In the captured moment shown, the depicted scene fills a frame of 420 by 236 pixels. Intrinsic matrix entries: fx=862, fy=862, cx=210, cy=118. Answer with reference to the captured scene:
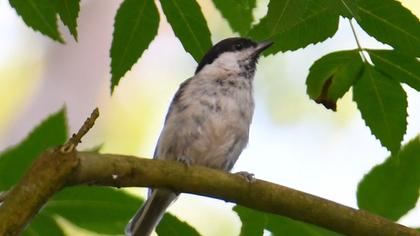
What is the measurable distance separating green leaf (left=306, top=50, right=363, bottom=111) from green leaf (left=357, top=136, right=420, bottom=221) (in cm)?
29

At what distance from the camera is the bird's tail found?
3.10 meters

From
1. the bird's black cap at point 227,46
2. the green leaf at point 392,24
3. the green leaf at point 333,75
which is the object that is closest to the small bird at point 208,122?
the bird's black cap at point 227,46

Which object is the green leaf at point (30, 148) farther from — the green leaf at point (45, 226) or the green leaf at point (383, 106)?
the green leaf at point (383, 106)

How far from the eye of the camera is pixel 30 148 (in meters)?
2.21

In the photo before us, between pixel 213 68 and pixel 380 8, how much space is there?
1577mm

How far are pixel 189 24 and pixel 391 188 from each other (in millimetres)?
730

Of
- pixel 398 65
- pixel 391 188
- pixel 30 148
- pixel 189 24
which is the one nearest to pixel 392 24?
pixel 398 65

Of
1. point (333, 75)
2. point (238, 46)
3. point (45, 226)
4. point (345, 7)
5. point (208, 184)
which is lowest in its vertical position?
point (45, 226)

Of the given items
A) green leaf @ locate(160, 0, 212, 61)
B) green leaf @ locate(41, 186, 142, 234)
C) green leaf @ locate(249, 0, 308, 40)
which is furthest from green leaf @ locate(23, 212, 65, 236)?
green leaf @ locate(249, 0, 308, 40)

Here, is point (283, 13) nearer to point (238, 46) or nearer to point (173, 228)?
point (173, 228)

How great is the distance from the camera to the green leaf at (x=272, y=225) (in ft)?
7.39

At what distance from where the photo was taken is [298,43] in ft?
8.02

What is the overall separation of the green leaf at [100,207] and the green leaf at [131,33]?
32 cm

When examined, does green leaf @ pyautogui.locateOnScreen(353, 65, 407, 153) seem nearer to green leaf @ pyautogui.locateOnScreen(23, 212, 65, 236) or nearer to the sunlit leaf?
the sunlit leaf
